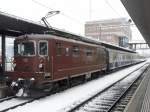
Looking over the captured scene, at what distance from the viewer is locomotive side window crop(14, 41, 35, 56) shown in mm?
14469

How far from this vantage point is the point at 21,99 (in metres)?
13.8

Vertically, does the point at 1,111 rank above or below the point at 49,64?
below

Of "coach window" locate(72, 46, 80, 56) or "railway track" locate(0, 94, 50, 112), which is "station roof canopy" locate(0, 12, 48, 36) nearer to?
"coach window" locate(72, 46, 80, 56)

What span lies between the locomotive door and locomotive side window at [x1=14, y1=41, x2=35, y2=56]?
1.27 ft

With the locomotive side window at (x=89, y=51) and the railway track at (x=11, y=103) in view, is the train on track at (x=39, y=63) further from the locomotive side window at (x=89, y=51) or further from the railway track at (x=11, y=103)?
the locomotive side window at (x=89, y=51)

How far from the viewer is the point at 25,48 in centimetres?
1470

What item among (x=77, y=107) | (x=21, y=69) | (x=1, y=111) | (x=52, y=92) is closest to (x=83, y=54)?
(x=52, y=92)

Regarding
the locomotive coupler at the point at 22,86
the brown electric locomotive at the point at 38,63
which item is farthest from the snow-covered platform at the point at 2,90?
the locomotive coupler at the point at 22,86

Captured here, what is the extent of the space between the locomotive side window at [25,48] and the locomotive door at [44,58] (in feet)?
1.27

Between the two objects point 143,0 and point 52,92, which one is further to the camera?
point 52,92

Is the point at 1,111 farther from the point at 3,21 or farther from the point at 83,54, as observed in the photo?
the point at 83,54

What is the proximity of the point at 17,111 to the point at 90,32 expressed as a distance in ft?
223

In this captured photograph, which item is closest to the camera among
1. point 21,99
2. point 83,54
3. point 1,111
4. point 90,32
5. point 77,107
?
point 1,111

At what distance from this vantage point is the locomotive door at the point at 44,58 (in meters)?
14.1
